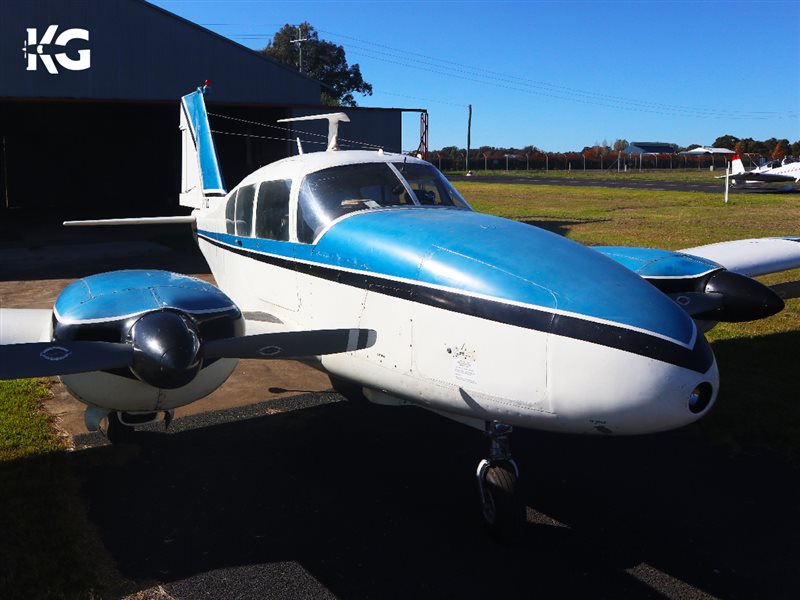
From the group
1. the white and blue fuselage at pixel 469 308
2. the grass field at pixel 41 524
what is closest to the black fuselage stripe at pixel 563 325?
the white and blue fuselage at pixel 469 308

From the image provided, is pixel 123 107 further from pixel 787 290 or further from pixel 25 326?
pixel 787 290

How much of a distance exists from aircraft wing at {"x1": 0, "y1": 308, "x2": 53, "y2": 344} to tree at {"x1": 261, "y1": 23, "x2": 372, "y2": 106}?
76.9 metres

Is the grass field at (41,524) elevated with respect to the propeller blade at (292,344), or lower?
lower

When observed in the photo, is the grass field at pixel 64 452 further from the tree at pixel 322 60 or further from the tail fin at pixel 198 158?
the tree at pixel 322 60

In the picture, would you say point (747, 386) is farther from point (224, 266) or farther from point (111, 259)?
point (111, 259)

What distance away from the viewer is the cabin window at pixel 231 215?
24.5 feet

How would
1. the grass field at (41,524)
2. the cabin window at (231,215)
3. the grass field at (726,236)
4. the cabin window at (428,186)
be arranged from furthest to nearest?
1. the cabin window at (231,215)
2. the grass field at (726,236)
3. the cabin window at (428,186)
4. the grass field at (41,524)

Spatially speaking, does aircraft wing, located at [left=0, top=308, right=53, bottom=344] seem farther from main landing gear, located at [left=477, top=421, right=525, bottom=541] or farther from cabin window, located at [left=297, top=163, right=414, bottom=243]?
main landing gear, located at [left=477, top=421, right=525, bottom=541]

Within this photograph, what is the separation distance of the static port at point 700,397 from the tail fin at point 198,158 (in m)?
7.83

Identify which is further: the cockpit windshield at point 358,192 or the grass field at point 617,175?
the grass field at point 617,175

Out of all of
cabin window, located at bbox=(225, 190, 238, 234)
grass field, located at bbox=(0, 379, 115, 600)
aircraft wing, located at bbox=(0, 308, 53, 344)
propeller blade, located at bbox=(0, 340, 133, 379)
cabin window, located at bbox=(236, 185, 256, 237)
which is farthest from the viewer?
cabin window, located at bbox=(225, 190, 238, 234)

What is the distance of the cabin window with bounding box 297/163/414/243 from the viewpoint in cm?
590

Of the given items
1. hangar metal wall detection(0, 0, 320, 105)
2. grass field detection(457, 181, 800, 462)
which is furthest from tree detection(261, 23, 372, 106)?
hangar metal wall detection(0, 0, 320, 105)

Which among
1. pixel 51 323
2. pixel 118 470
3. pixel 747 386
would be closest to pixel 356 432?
pixel 118 470
